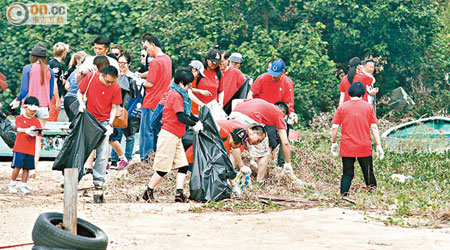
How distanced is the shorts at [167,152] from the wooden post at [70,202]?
104 inches

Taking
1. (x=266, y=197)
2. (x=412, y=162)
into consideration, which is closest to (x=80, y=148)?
(x=266, y=197)

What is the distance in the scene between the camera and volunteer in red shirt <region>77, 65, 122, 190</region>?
30.1 feet

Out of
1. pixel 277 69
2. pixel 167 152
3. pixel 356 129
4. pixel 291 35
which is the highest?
pixel 291 35

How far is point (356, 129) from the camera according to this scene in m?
8.95

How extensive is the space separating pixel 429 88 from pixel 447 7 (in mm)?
3080

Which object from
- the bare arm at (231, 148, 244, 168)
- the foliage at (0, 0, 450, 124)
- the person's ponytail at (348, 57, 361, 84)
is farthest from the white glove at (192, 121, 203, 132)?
the foliage at (0, 0, 450, 124)

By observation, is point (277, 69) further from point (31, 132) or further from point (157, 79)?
point (31, 132)

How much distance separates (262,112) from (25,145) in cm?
305

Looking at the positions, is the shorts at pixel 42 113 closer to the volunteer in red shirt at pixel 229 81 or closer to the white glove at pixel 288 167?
the volunteer in red shirt at pixel 229 81

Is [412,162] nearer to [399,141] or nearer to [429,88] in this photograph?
[399,141]

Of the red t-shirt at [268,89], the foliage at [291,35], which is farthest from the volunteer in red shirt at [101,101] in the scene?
the foliage at [291,35]

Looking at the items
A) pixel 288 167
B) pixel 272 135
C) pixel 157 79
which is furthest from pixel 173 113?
pixel 157 79

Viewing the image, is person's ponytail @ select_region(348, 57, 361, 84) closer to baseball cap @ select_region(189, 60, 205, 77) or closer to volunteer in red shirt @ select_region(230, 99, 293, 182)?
volunteer in red shirt @ select_region(230, 99, 293, 182)

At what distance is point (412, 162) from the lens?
11.5m
